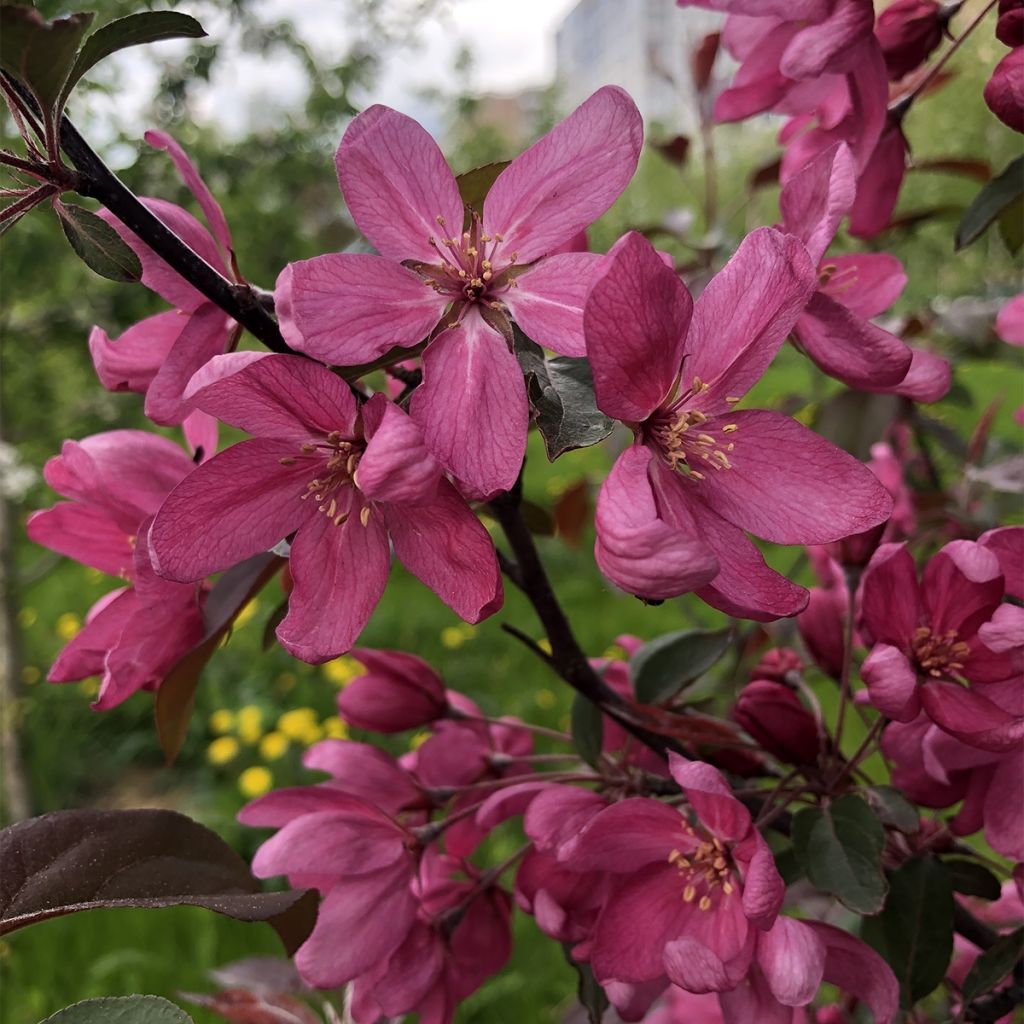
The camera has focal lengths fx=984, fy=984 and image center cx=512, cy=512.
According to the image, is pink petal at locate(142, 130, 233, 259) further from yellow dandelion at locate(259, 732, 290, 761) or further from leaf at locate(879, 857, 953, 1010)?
yellow dandelion at locate(259, 732, 290, 761)

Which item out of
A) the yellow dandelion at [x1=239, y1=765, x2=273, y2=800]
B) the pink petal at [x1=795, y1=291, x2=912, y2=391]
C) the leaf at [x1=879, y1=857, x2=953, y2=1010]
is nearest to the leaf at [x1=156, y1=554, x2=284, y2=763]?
the pink petal at [x1=795, y1=291, x2=912, y2=391]

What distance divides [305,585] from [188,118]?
176 cm

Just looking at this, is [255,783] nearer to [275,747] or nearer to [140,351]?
[275,747]

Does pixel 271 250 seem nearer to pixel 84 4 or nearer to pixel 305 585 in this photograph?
pixel 84 4

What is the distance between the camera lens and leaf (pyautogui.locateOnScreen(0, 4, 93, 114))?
380 mm

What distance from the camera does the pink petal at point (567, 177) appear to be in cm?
47

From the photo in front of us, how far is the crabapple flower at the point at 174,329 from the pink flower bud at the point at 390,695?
0.85ft

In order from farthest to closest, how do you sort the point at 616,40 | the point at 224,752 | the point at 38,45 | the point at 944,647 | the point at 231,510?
the point at 616,40
the point at 224,752
the point at 944,647
the point at 231,510
the point at 38,45

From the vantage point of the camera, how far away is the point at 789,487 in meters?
0.51

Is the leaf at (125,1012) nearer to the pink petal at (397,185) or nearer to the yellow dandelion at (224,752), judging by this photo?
the pink petal at (397,185)

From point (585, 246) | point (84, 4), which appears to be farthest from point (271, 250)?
point (585, 246)

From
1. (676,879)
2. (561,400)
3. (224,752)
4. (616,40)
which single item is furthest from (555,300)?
(616,40)

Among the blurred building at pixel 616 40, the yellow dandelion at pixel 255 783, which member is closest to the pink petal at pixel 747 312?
the yellow dandelion at pixel 255 783

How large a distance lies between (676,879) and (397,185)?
43 centimetres
